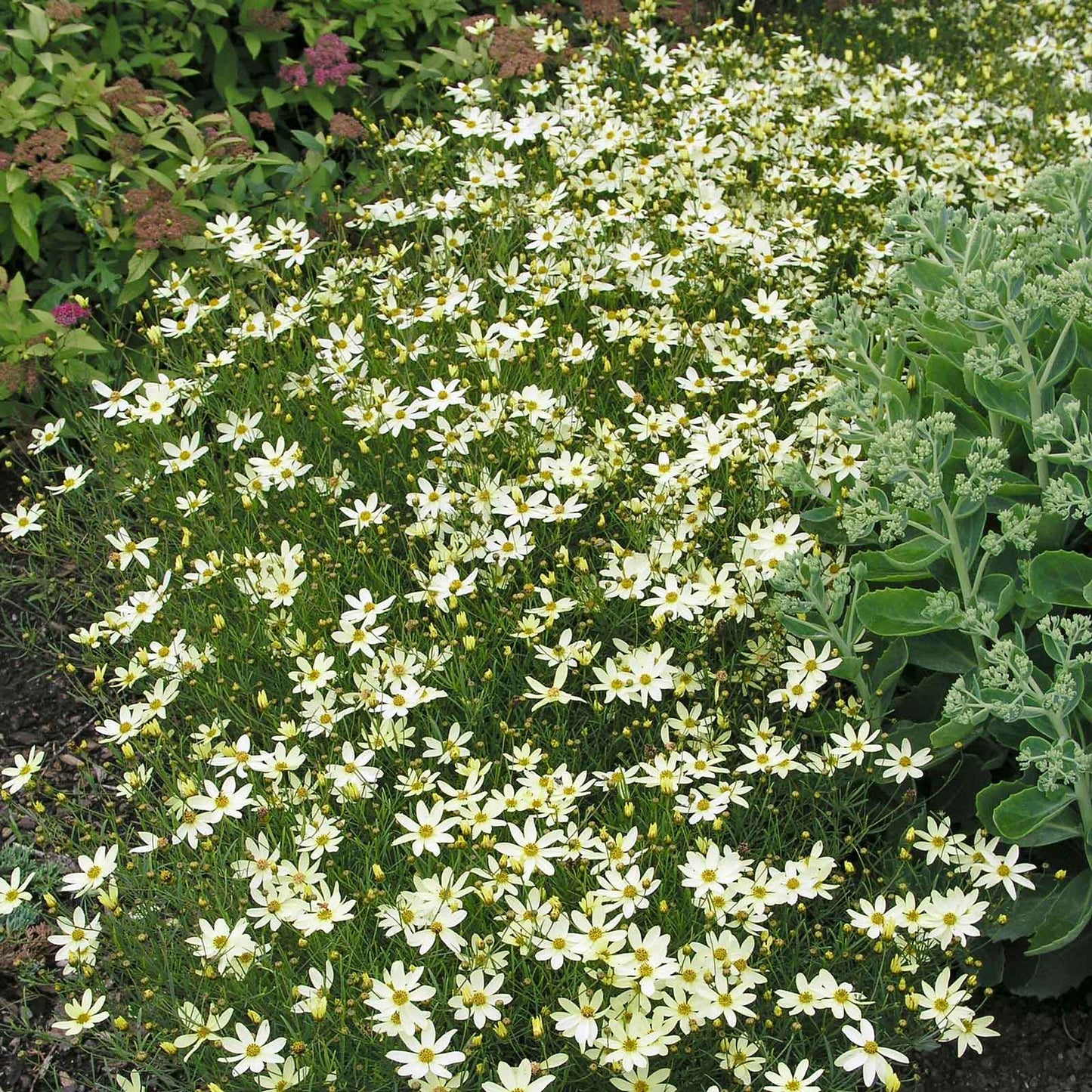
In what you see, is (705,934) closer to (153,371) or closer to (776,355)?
(776,355)

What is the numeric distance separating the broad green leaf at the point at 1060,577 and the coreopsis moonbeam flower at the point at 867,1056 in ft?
3.58

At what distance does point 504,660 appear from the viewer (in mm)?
3379

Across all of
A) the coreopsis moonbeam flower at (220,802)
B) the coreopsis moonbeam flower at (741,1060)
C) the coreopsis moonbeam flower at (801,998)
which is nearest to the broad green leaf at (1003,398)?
the coreopsis moonbeam flower at (801,998)

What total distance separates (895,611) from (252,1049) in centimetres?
174

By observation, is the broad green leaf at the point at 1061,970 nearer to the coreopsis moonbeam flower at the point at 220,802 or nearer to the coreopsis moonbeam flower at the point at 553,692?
the coreopsis moonbeam flower at the point at 553,692

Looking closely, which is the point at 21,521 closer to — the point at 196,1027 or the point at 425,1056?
the point at 196,1027

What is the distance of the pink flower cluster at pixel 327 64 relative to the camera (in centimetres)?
496

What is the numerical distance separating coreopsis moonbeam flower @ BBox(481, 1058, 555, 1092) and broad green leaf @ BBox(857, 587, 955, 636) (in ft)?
4.20

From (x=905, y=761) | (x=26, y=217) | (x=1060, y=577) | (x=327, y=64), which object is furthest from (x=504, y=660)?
(x=327, y=64)

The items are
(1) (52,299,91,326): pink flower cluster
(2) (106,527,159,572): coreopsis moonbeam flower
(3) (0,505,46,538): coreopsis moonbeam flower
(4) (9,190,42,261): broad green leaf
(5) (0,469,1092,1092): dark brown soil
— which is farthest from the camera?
(4) (9,190,42,261): broad green leaf

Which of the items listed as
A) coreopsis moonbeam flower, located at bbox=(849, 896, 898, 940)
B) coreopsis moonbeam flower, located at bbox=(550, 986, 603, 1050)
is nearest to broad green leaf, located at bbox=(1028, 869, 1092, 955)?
coreopsis moonbeam flower, located at bbox=(849, 896, 898, 940)

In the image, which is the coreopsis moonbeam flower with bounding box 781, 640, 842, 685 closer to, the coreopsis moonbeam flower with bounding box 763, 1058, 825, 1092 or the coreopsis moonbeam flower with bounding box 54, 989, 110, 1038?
the coreopsis moonbeam flower with bounding box 763, 1058, 825, 1092

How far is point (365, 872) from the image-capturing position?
292 centimetres

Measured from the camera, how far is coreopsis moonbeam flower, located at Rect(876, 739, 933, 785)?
2883mm
